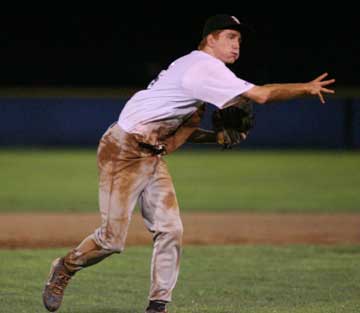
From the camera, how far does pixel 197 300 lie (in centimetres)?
680

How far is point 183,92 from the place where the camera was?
574cm

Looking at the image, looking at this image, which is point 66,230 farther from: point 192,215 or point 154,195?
point 154,195

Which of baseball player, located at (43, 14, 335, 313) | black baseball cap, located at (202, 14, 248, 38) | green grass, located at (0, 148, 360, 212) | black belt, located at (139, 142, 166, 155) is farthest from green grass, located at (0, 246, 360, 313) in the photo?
green grass, located at (0, 148, 360, 212)

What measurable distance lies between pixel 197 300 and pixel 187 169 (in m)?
12.8

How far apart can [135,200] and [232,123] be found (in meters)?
0.80

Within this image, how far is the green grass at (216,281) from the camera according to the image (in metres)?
6.55

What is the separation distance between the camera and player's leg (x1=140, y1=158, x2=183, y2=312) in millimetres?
5898

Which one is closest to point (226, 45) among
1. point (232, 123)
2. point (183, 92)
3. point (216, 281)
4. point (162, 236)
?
point (183, 92)

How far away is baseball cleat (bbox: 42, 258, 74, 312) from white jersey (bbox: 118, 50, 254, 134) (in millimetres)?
1023

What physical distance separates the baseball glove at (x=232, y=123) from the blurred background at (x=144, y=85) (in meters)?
3.49

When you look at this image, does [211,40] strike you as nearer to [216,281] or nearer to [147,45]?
[216,281]

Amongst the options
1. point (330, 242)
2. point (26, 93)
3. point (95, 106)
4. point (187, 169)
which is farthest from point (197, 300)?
point (26, 93)

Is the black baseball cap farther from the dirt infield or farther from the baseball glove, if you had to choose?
the dirt infield

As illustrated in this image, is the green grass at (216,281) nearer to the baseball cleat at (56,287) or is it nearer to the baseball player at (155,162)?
the baseball cleat at (56,287)
